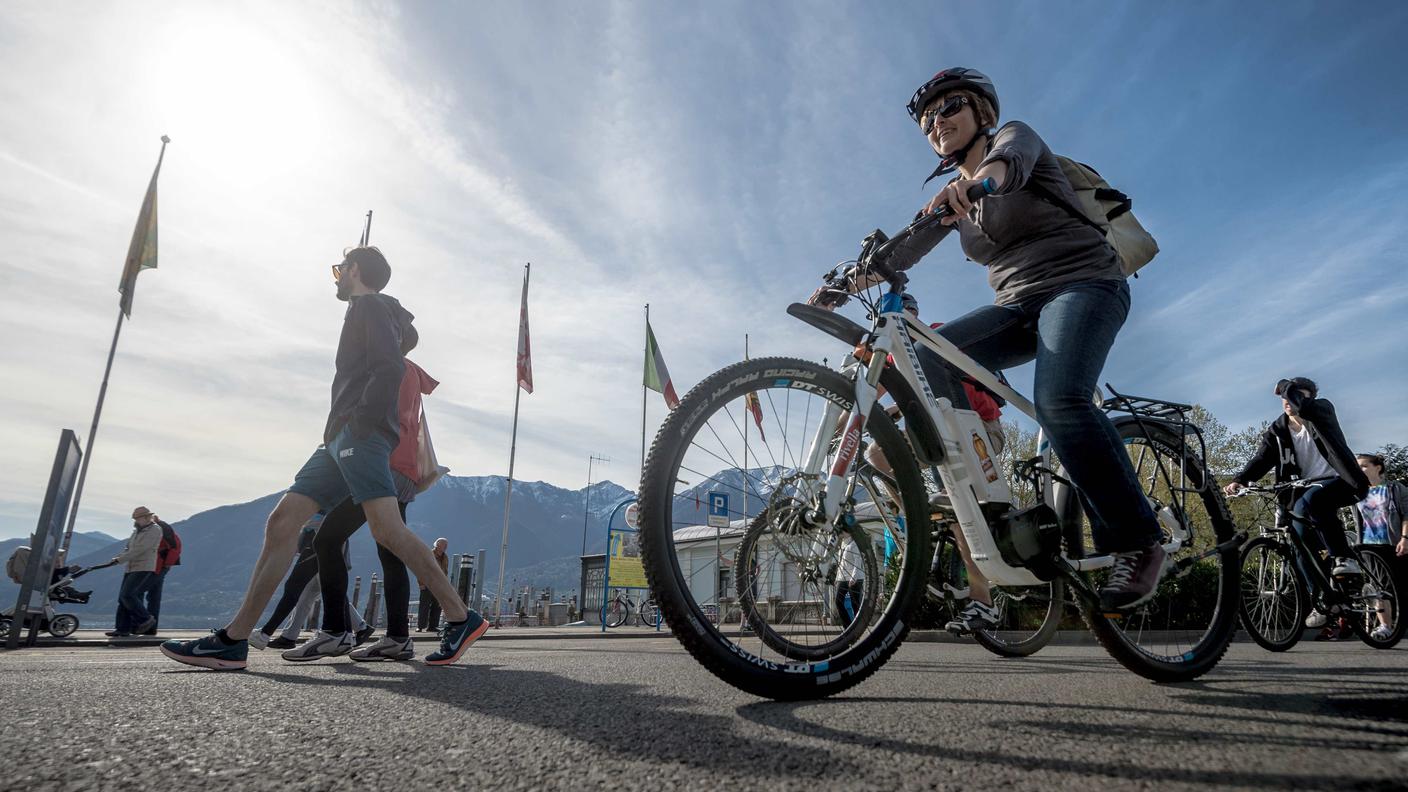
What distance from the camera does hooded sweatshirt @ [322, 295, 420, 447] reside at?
3.51 meters

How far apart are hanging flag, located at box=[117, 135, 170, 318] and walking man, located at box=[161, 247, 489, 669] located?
49.7 feet

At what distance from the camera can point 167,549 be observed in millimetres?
11211

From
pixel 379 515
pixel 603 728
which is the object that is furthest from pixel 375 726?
pixel 379 515

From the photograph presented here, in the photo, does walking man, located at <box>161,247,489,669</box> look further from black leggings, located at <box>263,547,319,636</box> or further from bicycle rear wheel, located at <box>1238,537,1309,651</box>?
bicycle rear wheel, located at <box>1238,537,1309,651</box>

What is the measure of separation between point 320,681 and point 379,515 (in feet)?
3.33

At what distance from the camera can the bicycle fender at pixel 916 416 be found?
231 cm

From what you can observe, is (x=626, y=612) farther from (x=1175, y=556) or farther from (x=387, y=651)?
(x=1175, y=556)

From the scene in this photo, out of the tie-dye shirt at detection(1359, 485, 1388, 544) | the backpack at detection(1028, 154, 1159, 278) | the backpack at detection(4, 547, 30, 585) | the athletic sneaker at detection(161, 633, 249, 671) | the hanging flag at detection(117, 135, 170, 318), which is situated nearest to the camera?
the backpack at detection(1028, 154, 1159, 278)

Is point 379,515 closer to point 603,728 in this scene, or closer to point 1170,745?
point 603,728

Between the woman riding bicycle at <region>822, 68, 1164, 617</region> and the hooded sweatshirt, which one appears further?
the hooded sweatshirt

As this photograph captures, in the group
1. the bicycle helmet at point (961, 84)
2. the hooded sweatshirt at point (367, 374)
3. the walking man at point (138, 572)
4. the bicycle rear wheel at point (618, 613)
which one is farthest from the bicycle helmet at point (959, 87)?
the bicycle rear wheel at point (618, 613)

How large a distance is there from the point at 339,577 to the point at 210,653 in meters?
1.14

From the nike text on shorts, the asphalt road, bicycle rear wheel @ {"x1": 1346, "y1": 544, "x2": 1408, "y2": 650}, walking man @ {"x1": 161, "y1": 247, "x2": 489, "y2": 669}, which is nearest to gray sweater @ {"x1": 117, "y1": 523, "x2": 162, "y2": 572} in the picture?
walking man @ {"x1": 161, "y1": 247, "x2": 489, "y2": 669}

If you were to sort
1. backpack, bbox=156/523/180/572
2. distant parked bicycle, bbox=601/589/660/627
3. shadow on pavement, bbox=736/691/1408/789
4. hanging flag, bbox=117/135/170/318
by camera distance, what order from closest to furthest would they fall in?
1. shadow on pavement, bbox=736/691/1408/789
2. backpack, bbox=156/523/180/572
3. hanging flag, bbox=117/135/170/318
4. distant parked bicycle, bbox=601/589/660/627
